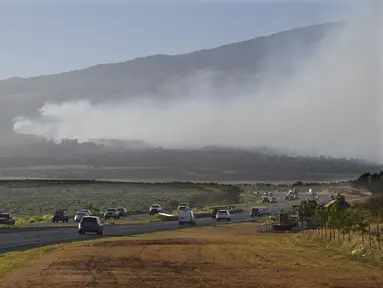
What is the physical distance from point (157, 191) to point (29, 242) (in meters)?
121

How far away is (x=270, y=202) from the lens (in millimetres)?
157375

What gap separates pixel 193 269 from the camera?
3222 cm

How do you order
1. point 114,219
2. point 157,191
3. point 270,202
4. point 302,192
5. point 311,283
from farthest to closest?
point 302,192, point 157,191, point 270,202, point 114,219, point 311,283

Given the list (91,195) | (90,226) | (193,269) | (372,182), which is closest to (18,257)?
(193,269)

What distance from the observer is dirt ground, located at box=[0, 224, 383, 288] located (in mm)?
27109

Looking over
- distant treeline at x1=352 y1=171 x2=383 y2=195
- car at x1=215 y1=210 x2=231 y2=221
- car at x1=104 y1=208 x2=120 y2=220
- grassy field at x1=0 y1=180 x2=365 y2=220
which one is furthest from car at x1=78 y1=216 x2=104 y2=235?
grassy field at x1=0 y1=180 x2=365 y2=220

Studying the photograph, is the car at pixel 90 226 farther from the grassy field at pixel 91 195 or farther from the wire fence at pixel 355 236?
the grassy field at pixel 91 195

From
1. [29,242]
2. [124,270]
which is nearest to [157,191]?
[29,242]

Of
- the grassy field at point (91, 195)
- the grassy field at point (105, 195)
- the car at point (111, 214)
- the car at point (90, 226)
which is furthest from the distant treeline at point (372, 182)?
the car at point (90, 226)

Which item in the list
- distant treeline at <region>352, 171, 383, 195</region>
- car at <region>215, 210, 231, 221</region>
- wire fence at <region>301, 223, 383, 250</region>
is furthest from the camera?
distant treeline at <region>352, 171, 383, 195</region>

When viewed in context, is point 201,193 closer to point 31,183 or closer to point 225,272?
point 31,183

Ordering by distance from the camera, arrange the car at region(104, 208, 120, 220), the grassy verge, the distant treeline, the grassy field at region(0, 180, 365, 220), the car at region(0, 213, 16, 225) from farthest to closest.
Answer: the grassy field at region(0, 180, 365, 220)
the distant treeline
the car at region(104, 208, 120, 220)
the car at region(0, 213, 16, 225)
the grassy verge

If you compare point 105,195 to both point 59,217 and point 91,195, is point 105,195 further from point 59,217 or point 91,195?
point 59,217

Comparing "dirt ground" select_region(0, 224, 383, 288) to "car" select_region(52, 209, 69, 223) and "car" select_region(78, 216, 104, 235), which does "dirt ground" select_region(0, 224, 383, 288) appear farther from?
"car" select_region(52, 209, 69, 223)
